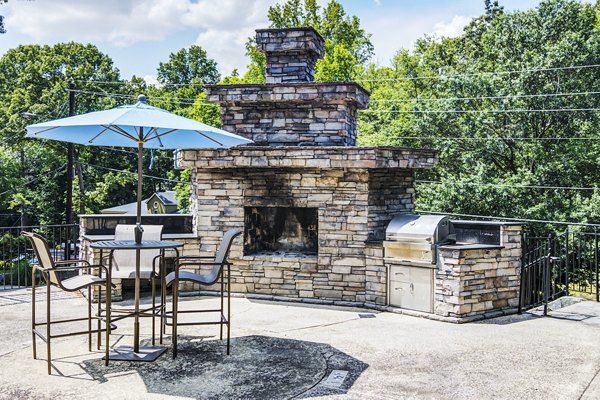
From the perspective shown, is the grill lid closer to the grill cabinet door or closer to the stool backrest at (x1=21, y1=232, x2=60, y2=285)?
the grill cabinet door

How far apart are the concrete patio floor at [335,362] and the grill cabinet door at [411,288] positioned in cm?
26

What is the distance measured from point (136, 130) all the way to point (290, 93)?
3.18 m

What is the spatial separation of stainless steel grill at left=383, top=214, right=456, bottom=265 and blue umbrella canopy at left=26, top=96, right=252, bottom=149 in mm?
2477

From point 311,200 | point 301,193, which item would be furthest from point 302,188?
point 311,200

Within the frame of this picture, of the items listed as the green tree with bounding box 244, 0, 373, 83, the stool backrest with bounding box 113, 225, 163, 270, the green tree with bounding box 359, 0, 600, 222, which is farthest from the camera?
the green tree with bounding box 244, 0, 373, 83

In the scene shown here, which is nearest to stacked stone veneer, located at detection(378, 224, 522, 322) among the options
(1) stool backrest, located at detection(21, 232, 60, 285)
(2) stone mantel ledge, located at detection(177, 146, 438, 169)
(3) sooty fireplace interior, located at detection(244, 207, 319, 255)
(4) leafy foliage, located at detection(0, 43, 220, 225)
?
(3) sooty fireplace interior, located at detection(244, 207, 319, 255)

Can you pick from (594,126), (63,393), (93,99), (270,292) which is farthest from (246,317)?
(93,99)

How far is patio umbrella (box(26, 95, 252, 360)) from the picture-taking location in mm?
3992

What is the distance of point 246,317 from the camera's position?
5.90m

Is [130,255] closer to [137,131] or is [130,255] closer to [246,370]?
[137,131]

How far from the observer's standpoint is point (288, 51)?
831 cm

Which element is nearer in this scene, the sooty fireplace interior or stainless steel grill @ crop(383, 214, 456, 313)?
stainless steel grill @ crop(383, 214, 456, 313)

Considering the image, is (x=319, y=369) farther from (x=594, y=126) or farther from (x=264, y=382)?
(x=594, y=126)

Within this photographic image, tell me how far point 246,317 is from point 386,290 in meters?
1.91
